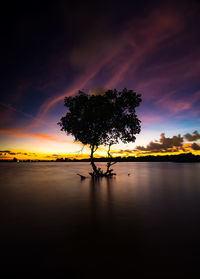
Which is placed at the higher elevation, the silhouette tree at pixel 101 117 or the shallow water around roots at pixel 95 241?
the silhouette tree at pixel 101 117

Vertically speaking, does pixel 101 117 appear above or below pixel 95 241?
above

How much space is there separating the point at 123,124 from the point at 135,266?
2407cm

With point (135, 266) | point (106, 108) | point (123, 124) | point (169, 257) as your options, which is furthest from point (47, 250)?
point (123, 124)

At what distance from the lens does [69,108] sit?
2717cm

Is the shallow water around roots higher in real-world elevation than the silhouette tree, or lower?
lower

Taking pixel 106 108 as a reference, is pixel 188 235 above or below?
below

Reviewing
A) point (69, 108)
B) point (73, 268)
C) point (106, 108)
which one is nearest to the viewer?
point (73, 268)

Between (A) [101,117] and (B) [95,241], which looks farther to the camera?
(A) [101,117]

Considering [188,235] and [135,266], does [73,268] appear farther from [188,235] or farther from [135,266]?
[188,235]

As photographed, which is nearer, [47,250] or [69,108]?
[47,250]

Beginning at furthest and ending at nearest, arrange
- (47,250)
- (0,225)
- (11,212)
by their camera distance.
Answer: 1. (11,212)
2. (0,225)
3. (47,250)

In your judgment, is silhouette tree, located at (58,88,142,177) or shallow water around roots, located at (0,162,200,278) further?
silhouette tree, located at (58,88,142,177)

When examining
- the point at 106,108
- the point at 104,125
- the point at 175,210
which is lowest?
the point at 175,210

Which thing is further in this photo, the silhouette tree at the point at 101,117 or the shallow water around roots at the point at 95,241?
the silhouette tree at the point at 101,117
